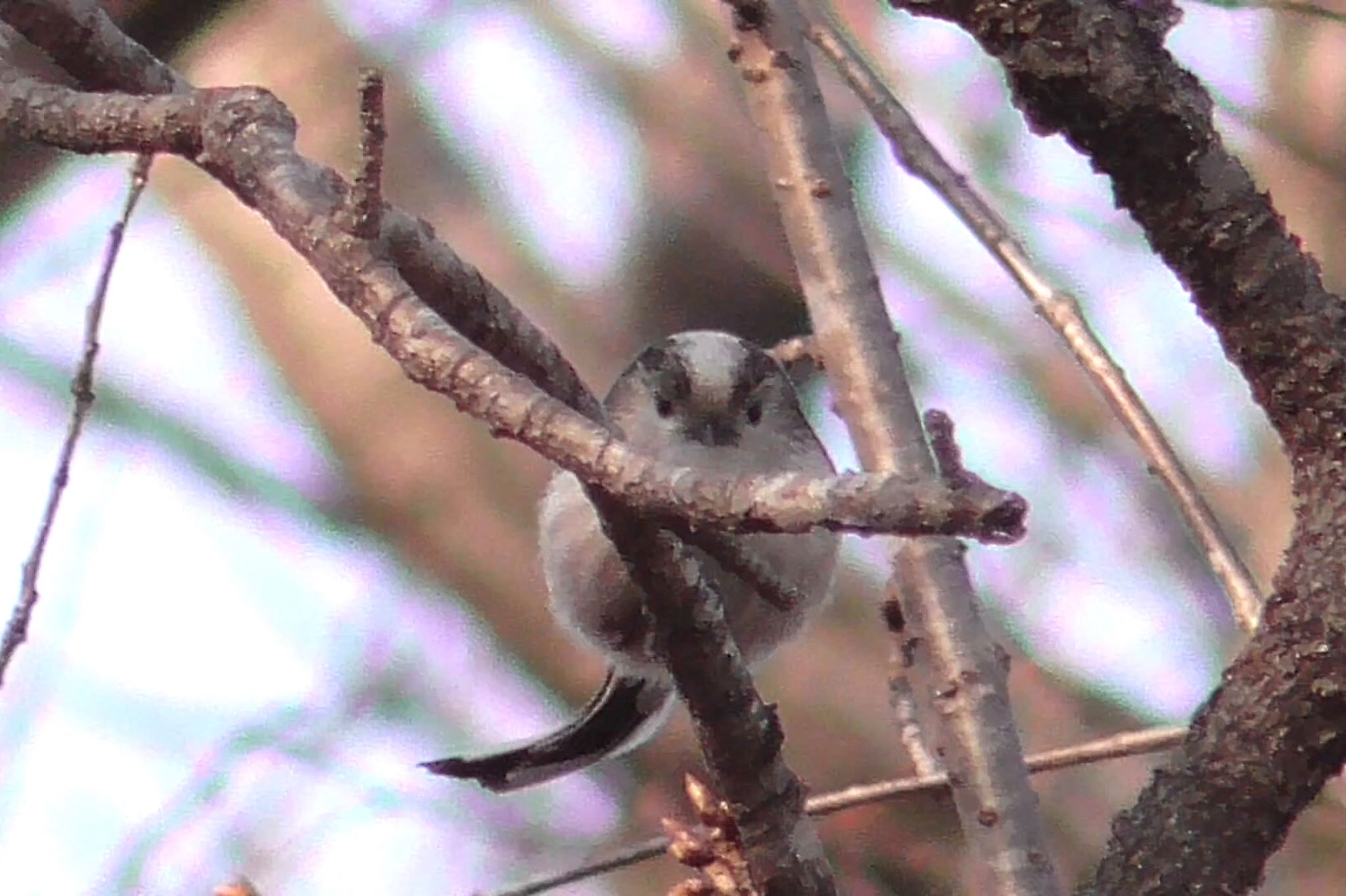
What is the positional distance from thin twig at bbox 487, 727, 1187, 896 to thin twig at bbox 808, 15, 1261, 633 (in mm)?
102

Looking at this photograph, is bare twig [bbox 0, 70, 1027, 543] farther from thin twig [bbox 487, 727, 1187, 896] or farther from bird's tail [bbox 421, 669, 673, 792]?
bird's tail [bbox 421, 669, 673, 792]

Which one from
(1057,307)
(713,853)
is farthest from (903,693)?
(713,853)

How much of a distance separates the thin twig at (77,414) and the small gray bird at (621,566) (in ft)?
0.87

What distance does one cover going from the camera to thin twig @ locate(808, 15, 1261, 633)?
96 cm

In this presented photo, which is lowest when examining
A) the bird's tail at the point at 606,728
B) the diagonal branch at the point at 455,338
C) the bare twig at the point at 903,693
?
the diagonal branch at the point at 455,338

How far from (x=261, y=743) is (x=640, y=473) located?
6.54 feet

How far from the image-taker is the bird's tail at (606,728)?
48.1 inches

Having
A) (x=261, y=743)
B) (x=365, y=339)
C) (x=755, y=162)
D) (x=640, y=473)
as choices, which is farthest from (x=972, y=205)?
(x=261, y=743)

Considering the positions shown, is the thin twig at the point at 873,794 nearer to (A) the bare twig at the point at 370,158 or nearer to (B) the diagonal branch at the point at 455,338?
(B) the diagonal branch at the point at 455,338

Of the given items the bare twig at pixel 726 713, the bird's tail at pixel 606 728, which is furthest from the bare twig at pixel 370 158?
the bird's tail at pixel 606 728

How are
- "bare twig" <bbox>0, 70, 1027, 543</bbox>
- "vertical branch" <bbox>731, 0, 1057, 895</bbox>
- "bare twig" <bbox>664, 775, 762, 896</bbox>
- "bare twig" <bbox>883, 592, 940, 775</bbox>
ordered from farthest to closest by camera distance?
1. "bare twig" <bbox>883, 592, 940, 775</bbox>
2. "vertical branch" <bbox>731, 0, 1057, 895</bbox>
3. "bare twig" <bbox>664, 775, 762, 896</bbox>
4. "bare twig" <bbox>0, 70, 1027, 543</bbox>

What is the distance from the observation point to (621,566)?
1.09 meters

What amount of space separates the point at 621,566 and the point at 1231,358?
0.53 meters

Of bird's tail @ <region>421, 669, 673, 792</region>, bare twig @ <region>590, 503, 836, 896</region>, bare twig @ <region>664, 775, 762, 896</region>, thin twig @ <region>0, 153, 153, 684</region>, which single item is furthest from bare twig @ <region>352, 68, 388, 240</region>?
bird's tail @ <region>421, 669, 673, 792</region>
